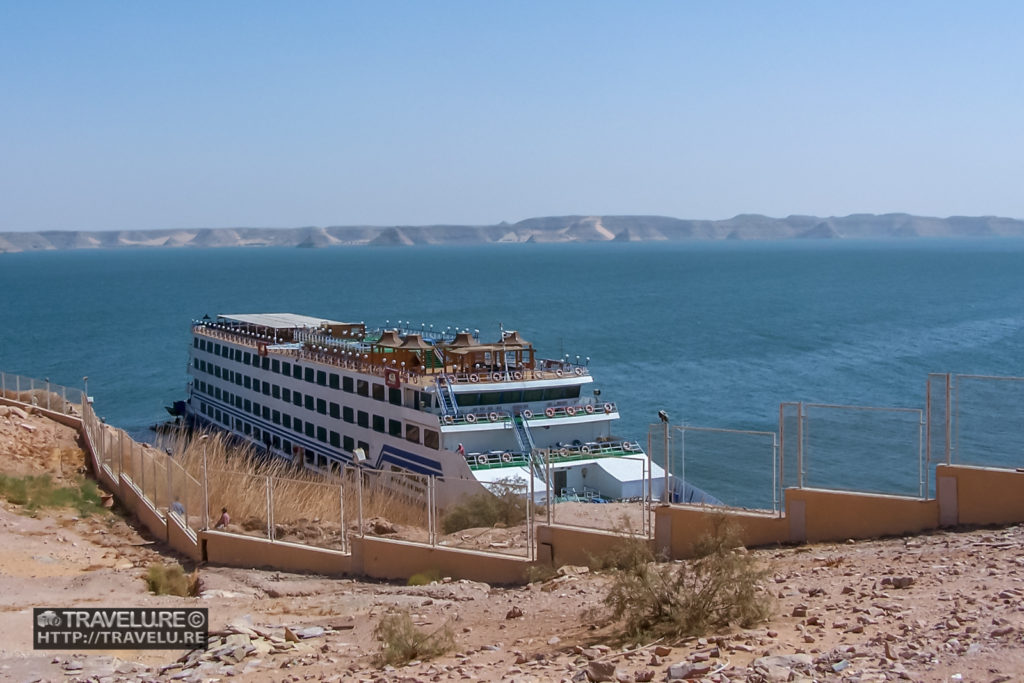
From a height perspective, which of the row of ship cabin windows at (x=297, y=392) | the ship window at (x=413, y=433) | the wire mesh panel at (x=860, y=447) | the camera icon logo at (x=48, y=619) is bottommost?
the ship window at (x=413, y=433)

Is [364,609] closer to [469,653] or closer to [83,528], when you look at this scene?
[469,653]

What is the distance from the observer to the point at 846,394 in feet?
171

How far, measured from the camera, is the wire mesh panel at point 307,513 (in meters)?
17.6

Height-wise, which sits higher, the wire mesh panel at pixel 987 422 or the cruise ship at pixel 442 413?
the wire mesh panel at pixel 987 422

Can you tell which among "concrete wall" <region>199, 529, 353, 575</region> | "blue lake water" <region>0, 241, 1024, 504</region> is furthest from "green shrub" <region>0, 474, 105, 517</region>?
"blue lake water" <region>0, 241, 1024, 504</region>

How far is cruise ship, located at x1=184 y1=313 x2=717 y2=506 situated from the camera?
29.6m

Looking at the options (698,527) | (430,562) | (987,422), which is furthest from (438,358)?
(987,422)

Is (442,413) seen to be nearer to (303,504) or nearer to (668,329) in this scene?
(303,504)

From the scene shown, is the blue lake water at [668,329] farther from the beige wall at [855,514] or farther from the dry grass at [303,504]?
the dry grass at [303,504]

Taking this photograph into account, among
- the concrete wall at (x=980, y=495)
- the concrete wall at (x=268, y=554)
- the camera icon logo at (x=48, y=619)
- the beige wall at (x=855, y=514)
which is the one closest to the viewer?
the concrete wall at (x=980, y=495)

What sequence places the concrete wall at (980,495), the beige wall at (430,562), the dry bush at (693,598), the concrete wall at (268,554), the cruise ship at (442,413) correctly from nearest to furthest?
the dry bush at (693,598) < the concrete wall at (980,495) < the beige wall at (430,562) < the concrete wall at (268,554) < the cruise ship at (442,413)

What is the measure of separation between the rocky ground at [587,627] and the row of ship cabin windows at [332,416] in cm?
1561

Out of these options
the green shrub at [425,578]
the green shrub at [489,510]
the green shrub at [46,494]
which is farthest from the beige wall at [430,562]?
the green shrub at [46,494]

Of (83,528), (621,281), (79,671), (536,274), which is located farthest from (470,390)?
(536,274)
